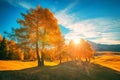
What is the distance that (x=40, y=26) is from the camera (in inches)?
1073

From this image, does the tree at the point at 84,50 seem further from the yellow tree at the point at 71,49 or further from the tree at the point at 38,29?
the tree at the point at 38,29

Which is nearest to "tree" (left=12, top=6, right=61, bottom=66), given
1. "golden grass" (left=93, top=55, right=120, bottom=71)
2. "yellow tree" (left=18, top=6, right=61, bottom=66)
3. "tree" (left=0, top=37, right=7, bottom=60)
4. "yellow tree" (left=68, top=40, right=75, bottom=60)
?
"yellow tree" (left=18, top=6, right=61, bottom=66)

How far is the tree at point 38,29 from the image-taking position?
26.5 m

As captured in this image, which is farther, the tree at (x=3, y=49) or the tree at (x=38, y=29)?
the tree at (x=3, y=49)

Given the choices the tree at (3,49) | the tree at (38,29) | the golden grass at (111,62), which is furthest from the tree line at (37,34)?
the tree at (3,49)

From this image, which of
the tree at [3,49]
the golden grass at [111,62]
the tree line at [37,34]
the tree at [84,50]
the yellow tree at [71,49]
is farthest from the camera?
the tree at [3,49]

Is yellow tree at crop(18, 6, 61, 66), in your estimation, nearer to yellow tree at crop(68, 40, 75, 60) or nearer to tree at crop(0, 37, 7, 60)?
yellow tree at crop(68, 40, 75, 60)

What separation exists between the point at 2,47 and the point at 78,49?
3428 cm

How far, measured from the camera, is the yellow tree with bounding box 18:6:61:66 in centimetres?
2675

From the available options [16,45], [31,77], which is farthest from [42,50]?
[31,77]

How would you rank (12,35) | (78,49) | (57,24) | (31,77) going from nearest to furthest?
(31,77) < (12,35) < (57,24) < (78,49)

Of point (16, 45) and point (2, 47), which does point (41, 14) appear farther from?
point (2, 47)

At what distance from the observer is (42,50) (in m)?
27.6

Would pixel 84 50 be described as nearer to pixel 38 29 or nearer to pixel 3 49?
pixel 3 49
